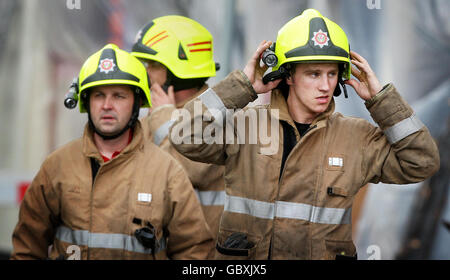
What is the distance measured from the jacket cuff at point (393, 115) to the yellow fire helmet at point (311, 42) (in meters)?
0.25

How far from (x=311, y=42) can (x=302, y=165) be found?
2.03 feet

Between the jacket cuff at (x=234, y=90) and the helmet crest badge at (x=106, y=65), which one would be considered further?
the helmet crest badge at (x=106, y=65)

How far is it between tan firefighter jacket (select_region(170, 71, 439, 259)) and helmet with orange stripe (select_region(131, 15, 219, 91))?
4.30 ft

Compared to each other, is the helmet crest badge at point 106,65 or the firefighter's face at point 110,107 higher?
the helmet crest badge at point 106,65

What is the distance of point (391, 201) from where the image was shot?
16.6 feet

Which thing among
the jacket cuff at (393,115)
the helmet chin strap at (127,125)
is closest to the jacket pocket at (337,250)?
the jacket cuff at (393,115)

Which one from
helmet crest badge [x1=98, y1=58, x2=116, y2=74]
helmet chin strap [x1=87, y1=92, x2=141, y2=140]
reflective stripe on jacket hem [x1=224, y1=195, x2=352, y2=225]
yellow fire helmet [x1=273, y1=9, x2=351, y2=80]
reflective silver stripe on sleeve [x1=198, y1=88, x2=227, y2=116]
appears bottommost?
reflective stripe on jacket hem [x1=224, y1=195, x2=352, y2=225]

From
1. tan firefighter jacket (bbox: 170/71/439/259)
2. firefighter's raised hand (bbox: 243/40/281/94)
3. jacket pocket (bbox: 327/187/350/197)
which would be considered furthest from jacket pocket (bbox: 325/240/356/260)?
firefighter's raised hand (bbox: 243/40/281/94)

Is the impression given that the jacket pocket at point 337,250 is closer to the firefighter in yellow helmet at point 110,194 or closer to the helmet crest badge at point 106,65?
the firefighter in yellow helmet at point 110,194

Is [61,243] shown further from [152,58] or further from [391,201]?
[391,201]

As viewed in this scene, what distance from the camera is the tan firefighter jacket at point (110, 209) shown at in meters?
3.72

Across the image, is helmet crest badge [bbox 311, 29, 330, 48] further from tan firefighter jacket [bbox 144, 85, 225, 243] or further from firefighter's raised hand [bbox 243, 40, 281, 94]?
tan firefighter jacket [bbox 144, 85, 225, 243]

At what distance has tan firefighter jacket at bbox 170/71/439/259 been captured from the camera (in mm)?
3406

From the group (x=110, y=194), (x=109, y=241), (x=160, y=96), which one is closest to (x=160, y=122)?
(x=160, y=96)
